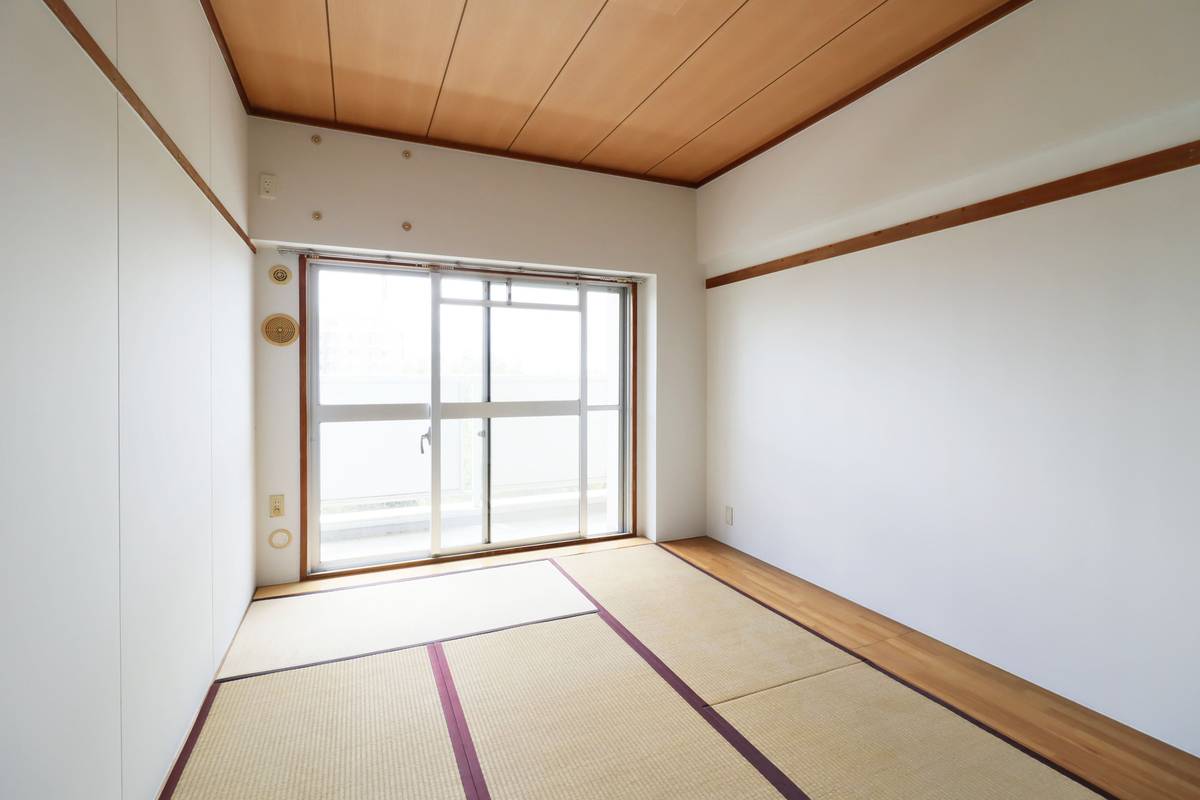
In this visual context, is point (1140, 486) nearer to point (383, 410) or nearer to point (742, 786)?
point (742, 786)

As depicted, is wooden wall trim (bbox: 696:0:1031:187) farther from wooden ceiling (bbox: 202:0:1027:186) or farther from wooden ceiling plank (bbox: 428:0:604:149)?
wooden ceiling plank (bbox: 428:0:604:149)

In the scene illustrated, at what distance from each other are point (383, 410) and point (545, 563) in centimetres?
156

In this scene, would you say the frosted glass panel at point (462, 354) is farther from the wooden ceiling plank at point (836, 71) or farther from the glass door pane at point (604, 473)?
Answer: the wooden ceiling plank at point (836, 71)

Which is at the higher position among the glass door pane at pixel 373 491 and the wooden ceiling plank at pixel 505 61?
the wooden ceiling plank at pixel 505 61

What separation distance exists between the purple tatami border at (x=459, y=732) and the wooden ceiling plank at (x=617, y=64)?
295cm

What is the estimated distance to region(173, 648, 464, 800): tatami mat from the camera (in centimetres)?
170

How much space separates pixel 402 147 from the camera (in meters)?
3.45

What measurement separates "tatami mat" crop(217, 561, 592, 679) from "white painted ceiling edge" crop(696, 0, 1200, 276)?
278cm

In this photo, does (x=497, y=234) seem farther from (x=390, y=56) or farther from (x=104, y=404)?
(x=104, y=404)

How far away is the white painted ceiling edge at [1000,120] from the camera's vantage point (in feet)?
6.11

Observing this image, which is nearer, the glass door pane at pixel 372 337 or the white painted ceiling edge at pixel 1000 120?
the white painted ceiling edge at pixel 1000 120

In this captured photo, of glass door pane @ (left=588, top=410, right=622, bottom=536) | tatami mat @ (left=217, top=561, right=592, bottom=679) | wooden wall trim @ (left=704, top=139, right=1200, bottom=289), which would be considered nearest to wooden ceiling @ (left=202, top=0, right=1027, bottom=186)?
wooden wall trim @ (left=704, top=139, right=1200, bottom=289)

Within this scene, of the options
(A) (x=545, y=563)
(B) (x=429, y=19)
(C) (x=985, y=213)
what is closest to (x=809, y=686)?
(A) (x=545, y=563)

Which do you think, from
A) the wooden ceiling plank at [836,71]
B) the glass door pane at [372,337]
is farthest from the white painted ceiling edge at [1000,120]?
the glass door pane at [372,337]
